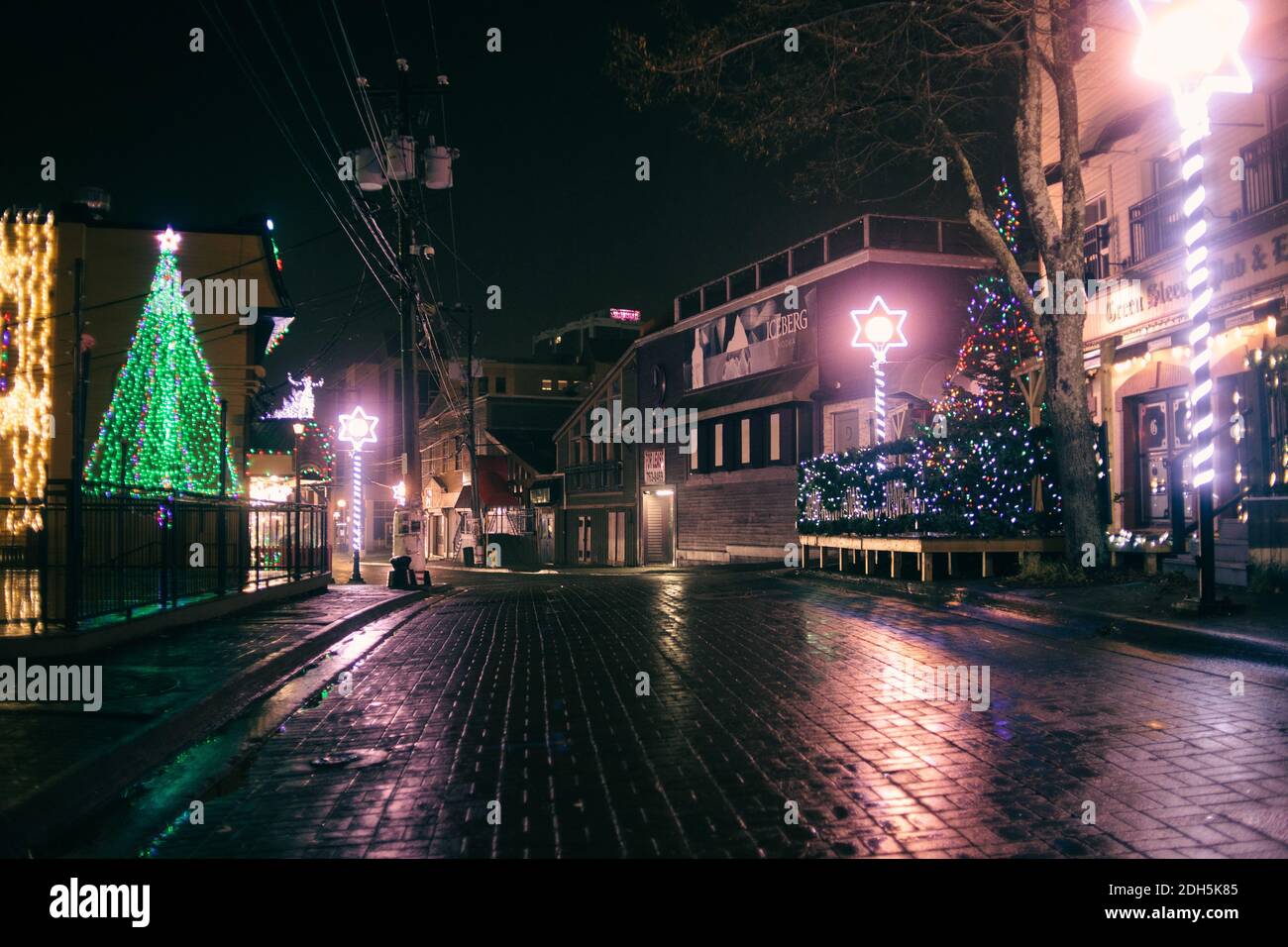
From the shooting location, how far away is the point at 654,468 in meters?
41.3

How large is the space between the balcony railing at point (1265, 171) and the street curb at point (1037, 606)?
21.7 ft

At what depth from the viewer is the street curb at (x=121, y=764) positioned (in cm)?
464

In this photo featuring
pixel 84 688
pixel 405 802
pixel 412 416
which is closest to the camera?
pixel 405 802

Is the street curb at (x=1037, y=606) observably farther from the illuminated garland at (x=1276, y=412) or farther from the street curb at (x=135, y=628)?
the street curb at (x=135, y=628)

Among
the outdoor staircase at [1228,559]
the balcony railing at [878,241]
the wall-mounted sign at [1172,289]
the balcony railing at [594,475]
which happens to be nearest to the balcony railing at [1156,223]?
the wall-mounted sign at [1172,289]

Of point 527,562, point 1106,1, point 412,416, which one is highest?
point 1106,1

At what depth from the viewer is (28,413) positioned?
81.3ft

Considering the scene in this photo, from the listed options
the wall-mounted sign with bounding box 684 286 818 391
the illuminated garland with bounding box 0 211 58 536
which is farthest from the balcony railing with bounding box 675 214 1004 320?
the illuminated garland with bounding box 0 211 58 536

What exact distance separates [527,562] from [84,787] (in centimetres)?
3554

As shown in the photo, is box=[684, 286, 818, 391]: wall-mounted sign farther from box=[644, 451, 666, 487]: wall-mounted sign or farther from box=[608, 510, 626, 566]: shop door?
→ box=[608, 510, 626, 566]: shop door
